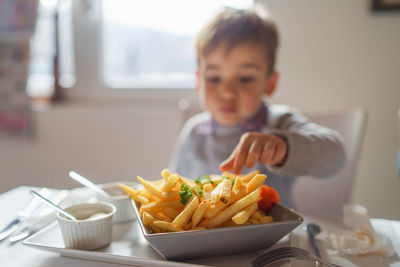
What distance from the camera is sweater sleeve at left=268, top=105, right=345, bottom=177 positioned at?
0.81 metres

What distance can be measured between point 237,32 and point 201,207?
0.77 meters

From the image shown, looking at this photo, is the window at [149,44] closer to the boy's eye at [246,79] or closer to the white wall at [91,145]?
the white wall at [91,145]

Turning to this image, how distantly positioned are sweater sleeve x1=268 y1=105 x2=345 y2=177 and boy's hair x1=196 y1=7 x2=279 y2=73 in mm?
342

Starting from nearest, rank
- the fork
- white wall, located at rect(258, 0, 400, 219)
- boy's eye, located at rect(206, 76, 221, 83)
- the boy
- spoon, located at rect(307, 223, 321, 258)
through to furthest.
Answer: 1. the fork
2. spoon, located at rect(307, 223, 321, 258)
3. the boy
4. boy's eye, located at rect(206, 76, 221, 83)
5. white wall, located at rect(258, 0, 400, 219)

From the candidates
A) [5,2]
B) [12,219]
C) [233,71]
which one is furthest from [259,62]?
[5,2]

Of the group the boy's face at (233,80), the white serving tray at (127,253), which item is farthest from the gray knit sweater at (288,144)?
the white serving tray at (127,253)

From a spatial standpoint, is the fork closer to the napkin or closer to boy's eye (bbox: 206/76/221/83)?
the napkin

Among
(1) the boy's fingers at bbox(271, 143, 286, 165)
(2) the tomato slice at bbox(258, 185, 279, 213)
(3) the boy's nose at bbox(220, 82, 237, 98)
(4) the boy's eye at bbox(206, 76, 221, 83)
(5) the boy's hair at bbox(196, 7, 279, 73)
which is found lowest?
(2) the tomato slice at bbox(258, 185, 279, 213)

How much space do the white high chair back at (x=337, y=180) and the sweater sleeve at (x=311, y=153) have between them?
0.21 metres

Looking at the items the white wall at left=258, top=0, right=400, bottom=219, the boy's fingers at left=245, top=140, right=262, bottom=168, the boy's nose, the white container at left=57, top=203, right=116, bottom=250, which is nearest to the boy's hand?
the boy's fingers at left=245, top=140, right=262, bottom=168

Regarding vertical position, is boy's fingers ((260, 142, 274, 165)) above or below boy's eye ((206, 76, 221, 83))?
below

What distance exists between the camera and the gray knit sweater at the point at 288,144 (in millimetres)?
831

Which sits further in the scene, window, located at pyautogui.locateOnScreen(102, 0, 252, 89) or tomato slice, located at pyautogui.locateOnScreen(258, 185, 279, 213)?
window, located at pyautogui.locateOnScreen(102, 0, 252, 89)

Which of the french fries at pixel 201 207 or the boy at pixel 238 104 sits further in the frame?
the boy at pixel 238 104
